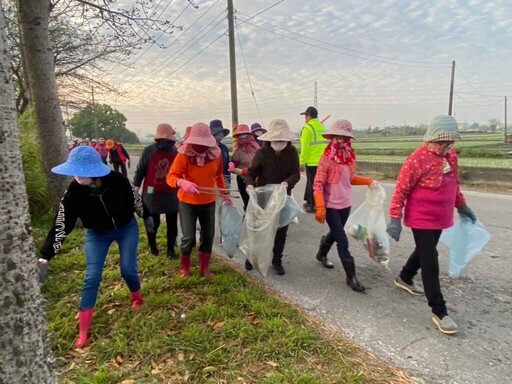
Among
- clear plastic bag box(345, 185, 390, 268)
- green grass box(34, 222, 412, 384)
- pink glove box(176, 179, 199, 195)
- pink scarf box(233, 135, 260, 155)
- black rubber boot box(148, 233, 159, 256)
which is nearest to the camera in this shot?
green grass box(34, 222, 412, 384)

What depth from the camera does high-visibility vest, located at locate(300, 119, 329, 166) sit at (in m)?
6.66

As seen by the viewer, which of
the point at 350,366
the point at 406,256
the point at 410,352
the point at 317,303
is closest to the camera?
the point at 350,366

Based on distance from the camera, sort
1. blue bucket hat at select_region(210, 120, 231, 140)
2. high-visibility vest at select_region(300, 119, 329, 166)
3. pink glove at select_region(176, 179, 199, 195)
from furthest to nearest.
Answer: high-visibility vest at select_region(300, 119, 329, 166), blue bucket hat at select_region(210, 120, 231, 140), pink glove at select_region(176, 179, 199, 195)

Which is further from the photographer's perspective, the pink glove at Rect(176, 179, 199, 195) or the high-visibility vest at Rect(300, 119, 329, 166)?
the high-visibility vest at Rect(300, 119, 329, 166)

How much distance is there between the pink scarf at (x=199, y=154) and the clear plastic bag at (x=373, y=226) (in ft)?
5.30

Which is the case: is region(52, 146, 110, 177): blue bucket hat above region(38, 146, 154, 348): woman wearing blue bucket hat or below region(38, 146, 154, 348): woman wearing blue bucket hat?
above

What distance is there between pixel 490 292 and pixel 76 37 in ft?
44.9

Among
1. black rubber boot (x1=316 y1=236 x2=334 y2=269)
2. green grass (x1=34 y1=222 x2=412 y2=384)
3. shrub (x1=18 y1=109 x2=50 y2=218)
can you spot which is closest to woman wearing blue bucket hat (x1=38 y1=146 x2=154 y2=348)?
green grass (x1=34 y1=222 x2=412 y2=384)

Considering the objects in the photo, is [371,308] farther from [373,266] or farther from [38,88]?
[38,88]

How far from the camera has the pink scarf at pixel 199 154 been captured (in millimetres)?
3600

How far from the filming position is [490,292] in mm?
3486

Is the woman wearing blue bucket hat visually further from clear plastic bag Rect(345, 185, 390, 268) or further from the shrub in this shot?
the shrub

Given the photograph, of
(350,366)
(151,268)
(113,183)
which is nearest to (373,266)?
(350,366)

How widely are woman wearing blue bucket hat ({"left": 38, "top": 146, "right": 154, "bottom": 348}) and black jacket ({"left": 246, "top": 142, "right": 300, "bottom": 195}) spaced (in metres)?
1.45
